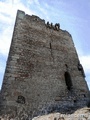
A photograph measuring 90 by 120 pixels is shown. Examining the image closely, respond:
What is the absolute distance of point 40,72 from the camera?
10.4m

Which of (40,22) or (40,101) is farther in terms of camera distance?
(40,22)

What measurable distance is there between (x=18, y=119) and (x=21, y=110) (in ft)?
2.17

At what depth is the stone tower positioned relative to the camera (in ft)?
28.7

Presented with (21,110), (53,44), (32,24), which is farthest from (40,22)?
(21,110)

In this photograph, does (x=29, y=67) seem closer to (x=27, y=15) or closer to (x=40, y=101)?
(x=40, y=101)

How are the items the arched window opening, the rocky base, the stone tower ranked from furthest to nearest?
the arched window opening, the stone tower, the rocky base

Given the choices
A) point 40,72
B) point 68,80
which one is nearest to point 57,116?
point 40,72

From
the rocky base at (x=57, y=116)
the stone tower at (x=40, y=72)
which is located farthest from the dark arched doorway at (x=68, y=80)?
the rocky base at (x=57, y=116)

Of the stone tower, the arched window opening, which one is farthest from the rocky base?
the arched window opening

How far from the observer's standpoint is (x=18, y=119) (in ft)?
25.1

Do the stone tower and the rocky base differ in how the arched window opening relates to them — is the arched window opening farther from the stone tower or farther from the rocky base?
the rocky base

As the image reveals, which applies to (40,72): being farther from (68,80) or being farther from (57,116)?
(57,116)

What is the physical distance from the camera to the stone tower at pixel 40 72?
28.7 feet

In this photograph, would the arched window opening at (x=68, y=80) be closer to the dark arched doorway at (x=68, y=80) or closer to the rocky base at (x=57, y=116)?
the dark arched doorway at (x=68, y=80)
